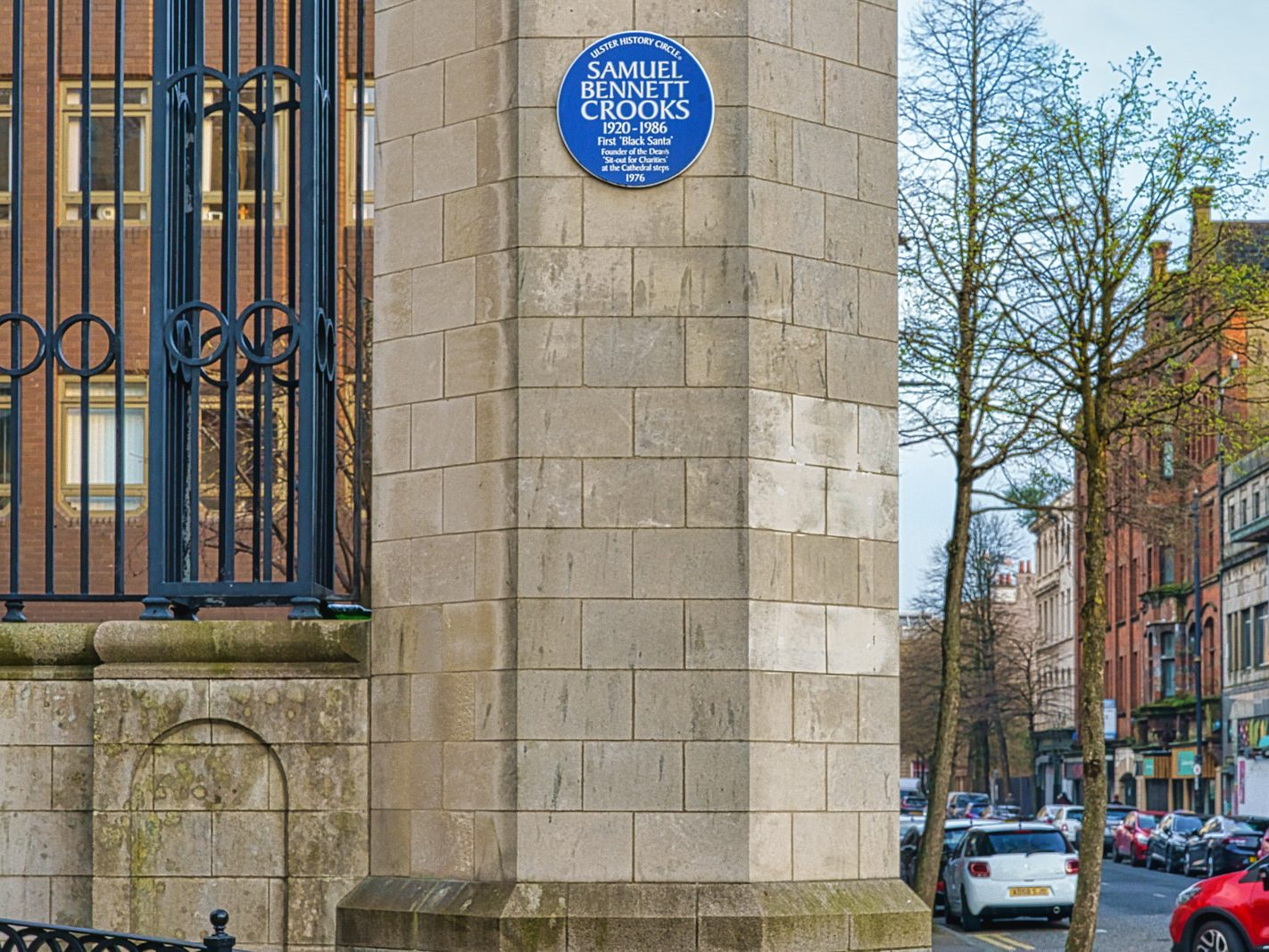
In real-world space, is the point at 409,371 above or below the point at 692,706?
above

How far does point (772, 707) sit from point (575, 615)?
885 millimetres

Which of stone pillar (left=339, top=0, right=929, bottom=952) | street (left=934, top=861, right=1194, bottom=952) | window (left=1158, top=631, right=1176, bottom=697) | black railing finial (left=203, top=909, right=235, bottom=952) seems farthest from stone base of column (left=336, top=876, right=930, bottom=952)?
window (left=1158, top=631, right=1176, bottom=697)

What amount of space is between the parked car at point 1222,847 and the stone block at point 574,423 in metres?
33.2

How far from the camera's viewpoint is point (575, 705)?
802cm

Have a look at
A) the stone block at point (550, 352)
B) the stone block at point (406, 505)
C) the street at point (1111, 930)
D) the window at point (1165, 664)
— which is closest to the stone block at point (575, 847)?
the stone block at point (406, 505)

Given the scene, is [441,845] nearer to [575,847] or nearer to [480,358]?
[575,847]

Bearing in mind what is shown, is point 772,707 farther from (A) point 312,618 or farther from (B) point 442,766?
(A) point 312,618

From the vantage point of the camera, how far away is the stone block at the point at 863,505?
27.5 ft

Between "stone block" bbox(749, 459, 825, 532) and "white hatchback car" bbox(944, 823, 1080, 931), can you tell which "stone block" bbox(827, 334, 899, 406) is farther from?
"white hatchback car" bbox(944, 823, 1080, 931)

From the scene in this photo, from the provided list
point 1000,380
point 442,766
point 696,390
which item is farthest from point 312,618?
point 1000,380

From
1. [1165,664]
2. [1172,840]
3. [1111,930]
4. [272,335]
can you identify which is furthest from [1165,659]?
[272,335]

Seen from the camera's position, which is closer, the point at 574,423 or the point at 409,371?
the point at 574,423

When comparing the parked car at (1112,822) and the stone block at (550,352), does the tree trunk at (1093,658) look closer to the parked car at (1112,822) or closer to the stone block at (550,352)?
the stone block at (550,352)

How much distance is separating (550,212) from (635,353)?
70 cm
